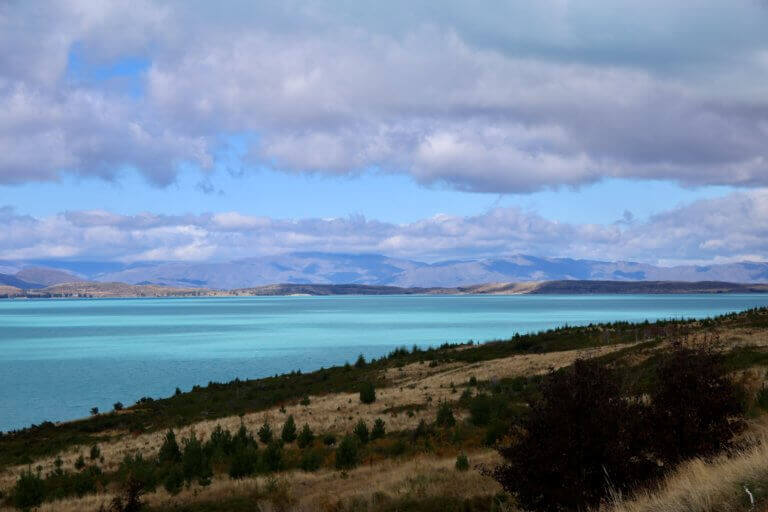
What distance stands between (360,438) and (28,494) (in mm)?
12436

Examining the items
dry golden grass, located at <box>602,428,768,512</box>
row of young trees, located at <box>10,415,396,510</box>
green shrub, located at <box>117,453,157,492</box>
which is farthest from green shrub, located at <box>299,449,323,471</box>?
dry golden grass, located at <box>602,428,768,512</box>

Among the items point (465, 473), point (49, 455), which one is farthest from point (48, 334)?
point (465, 473)

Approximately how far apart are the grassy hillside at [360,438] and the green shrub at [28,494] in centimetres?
45

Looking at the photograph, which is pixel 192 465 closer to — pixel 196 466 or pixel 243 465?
pixel 196 466

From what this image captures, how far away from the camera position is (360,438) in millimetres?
27984

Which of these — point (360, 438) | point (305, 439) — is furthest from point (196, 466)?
point (360, 438)

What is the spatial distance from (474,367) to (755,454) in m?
39.7

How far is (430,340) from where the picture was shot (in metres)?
120

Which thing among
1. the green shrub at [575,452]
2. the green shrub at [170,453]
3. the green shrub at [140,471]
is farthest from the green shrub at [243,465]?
the green shrub at [575,452]

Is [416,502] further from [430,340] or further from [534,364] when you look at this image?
[430,340]

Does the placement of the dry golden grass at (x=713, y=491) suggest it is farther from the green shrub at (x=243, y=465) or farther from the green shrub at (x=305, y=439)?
the green shrub at (x=305, y=439)

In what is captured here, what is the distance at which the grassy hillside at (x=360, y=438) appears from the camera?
1619 centimetres

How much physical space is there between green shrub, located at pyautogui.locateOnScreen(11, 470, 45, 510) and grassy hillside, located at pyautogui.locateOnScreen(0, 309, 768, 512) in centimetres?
45

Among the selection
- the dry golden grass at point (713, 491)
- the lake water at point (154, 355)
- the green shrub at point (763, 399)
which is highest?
the dry golden grass at point (713, 491)
